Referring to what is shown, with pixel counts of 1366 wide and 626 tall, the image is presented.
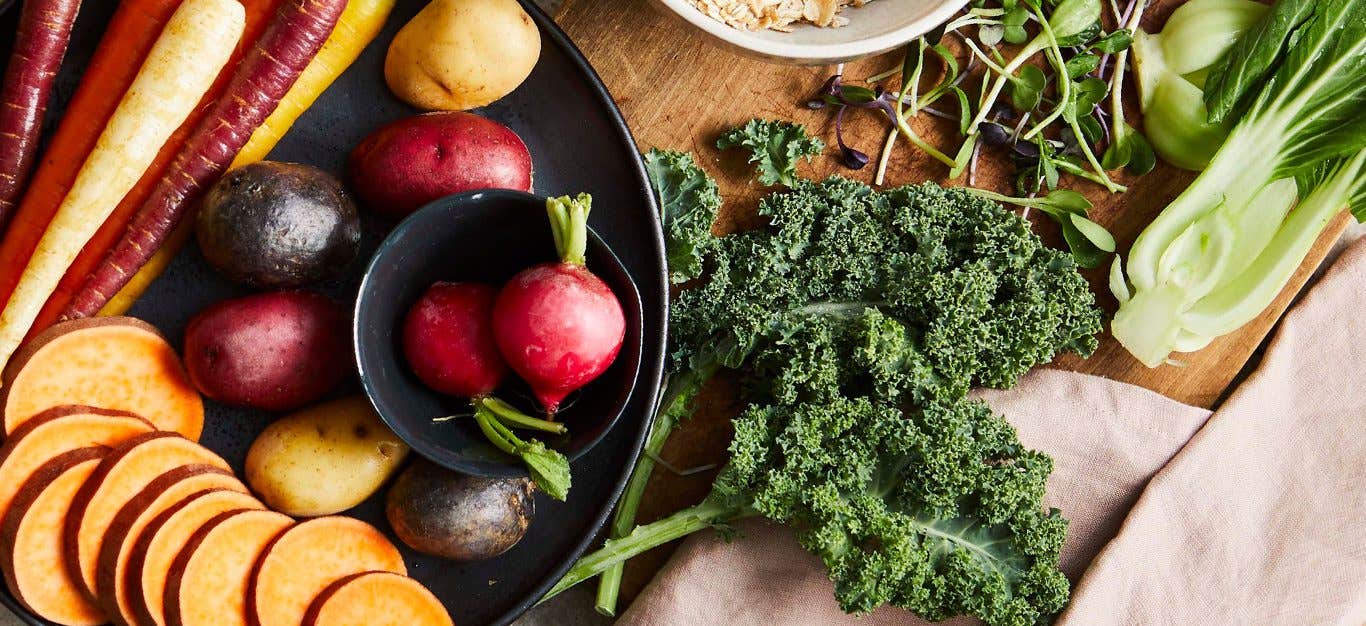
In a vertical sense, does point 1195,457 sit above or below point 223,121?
above

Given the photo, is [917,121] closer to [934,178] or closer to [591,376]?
[934,178]

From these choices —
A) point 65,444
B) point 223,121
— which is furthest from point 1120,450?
point 65,444

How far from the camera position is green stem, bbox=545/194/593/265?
1.51 metres

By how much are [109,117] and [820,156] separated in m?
1.21

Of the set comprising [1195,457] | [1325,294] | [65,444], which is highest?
[1325,294]

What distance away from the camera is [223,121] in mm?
1688

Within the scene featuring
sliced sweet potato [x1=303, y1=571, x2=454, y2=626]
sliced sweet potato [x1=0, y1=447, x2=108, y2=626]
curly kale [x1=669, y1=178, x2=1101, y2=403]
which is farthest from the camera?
curly kale [x1=669, y1=178, x2=1101, y2=403]

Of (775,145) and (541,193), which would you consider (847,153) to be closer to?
(775,145)

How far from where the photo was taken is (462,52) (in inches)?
65.7

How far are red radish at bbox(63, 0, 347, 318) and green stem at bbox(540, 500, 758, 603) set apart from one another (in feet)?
2.91

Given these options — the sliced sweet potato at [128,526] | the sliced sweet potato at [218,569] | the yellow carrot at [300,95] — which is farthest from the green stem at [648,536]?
the yellow carrot at [300,95]

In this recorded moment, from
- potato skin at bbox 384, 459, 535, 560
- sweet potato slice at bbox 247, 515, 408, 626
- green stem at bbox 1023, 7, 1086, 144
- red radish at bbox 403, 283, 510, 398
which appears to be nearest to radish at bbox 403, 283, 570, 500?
red radish at bbox 403, 283, 510, 398

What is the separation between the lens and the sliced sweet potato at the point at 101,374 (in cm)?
164

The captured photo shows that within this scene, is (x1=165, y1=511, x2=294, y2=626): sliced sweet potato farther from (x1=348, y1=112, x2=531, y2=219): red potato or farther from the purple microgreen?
the purple microgreen
